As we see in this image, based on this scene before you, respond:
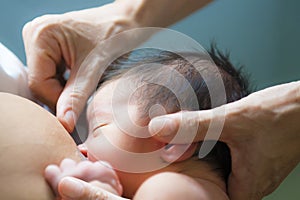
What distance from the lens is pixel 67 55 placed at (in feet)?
3.06

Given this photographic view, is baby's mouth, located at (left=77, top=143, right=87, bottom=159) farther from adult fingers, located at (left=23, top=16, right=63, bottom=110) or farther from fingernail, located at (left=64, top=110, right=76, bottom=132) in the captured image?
adult fingers, located at (left=23, top=16, right=63, bottom=110)

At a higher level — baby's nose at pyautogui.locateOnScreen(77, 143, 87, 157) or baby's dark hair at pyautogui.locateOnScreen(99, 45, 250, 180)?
baby's dark hair at pyautogui.locateOnScreen(99, 45, 250, 180)

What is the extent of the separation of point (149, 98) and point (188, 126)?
0.27ft

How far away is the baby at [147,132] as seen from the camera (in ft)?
2.43

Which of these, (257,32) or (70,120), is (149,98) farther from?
(257,32)

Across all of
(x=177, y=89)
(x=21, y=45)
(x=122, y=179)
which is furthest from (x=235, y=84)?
(x=21, y=45)

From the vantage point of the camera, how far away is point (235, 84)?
2.70 feet

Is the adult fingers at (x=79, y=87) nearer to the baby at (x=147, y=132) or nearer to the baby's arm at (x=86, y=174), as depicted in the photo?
the baby at (x=147, y=132)

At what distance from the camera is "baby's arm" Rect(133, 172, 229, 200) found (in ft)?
2.22

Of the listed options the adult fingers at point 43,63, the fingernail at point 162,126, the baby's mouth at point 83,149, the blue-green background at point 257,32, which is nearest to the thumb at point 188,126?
the fingernail at point 162,126

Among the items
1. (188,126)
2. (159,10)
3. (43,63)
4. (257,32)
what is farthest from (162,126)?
(257,32)

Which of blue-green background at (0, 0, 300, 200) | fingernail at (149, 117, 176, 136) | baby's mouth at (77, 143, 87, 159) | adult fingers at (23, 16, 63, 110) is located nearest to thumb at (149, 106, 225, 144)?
fingernail at (149, 117, 176, 136)

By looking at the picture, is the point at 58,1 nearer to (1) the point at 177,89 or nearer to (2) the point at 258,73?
(2) the point at 258,73

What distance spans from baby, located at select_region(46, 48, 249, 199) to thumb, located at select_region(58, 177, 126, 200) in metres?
0.08
